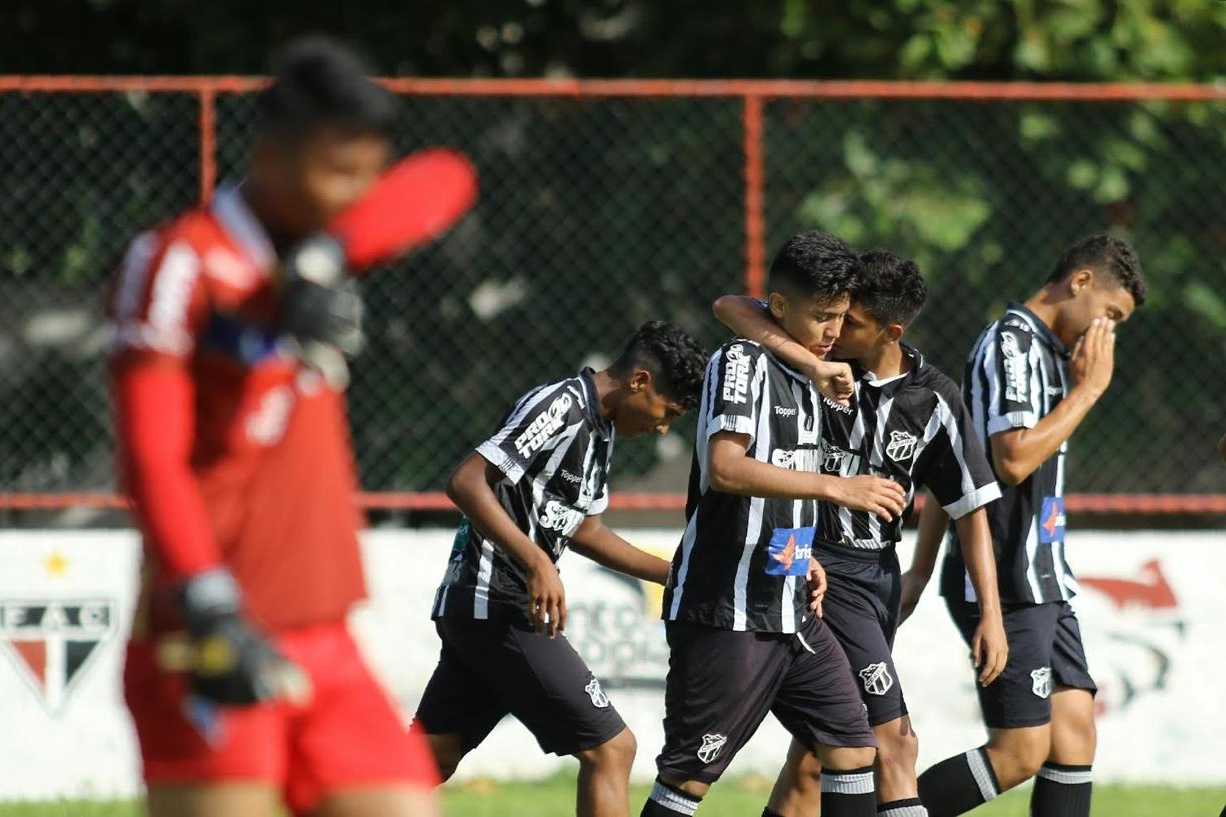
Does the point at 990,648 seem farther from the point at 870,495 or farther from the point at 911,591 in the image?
the point at 870,495

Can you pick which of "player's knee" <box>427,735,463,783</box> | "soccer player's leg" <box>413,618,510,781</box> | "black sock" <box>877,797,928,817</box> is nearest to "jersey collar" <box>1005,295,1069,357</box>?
"black sock" <box>877,797,928,817</box>

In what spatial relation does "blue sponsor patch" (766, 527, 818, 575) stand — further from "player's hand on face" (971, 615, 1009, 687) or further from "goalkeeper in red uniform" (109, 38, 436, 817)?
"goalkeeper in red uniform" (109, 38, 436, 817)

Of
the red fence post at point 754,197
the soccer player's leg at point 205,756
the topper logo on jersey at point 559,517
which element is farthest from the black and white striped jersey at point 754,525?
the red fence post at point 754,197

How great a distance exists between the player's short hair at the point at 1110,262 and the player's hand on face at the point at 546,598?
84.0 inches

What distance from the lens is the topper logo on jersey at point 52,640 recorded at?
8109 millimetres

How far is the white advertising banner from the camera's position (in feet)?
→ 26.8

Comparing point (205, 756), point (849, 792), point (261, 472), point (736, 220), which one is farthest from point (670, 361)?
point (736, 220)

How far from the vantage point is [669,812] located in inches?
211

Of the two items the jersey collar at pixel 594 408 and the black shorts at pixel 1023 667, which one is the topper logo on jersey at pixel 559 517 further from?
the black shorts at pixel 1023 667

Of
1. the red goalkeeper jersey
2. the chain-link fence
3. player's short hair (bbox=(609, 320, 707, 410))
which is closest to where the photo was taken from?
the red goalkeeper jersey

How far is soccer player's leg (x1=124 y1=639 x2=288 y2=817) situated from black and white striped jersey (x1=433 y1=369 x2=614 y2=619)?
2.60 meters

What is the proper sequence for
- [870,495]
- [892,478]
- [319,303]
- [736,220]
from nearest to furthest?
[319,303]
[870,495]
[892,478]
[736,220]

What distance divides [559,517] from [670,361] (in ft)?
1.98

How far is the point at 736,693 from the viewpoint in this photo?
209 inches
